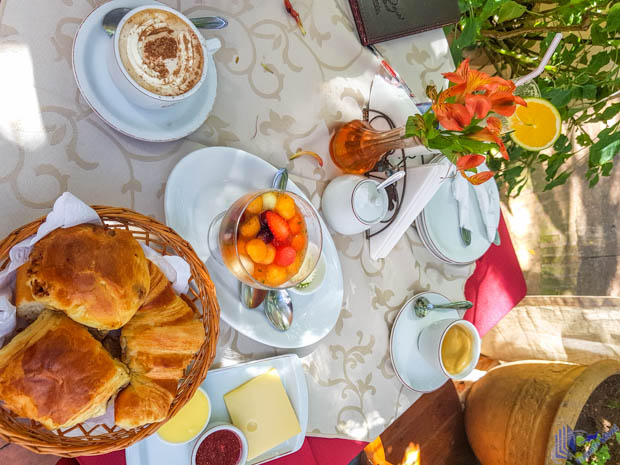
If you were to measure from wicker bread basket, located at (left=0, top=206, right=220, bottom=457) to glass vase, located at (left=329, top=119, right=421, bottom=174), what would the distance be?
1.38 ft

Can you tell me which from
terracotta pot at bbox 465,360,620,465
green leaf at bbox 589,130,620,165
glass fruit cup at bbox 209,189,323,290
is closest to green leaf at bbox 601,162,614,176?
green leaf at bbox 589,130,620,165

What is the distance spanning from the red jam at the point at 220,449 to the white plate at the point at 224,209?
182 mm

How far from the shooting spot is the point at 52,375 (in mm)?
570

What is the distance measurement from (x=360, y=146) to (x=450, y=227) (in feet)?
1.15

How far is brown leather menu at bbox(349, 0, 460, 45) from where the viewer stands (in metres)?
1.00

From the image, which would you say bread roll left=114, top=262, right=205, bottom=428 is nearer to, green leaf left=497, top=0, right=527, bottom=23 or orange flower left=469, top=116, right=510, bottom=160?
orange flower left=469, top=116, right=510, bottom=160

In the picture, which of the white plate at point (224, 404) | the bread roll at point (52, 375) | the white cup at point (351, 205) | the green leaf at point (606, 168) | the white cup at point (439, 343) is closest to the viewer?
the bread roll at point (52, 375)

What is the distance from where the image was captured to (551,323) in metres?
1.61

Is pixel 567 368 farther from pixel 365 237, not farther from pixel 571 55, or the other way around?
pixel 571 55

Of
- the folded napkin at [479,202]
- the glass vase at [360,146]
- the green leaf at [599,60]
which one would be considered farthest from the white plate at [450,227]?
the green leaf at [599,60]

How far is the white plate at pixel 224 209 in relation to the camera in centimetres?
78

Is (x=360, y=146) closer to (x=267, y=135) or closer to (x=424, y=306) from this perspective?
(x=267, y=135)

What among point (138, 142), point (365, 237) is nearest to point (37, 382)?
point (138, 142)

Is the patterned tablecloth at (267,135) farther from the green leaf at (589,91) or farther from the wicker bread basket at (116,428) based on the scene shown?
the green leaf at (589,91)
